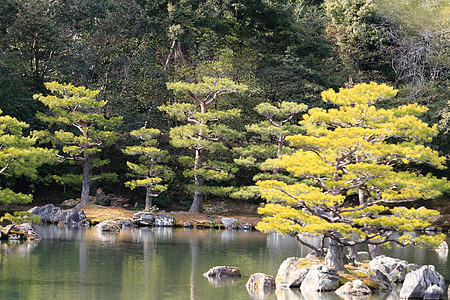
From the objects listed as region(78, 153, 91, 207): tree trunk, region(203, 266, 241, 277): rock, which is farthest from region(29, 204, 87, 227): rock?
region(203, 266, 241, 277): rock

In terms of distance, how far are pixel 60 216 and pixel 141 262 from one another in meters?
12.1

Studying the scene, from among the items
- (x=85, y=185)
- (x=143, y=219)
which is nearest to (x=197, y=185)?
(x=143, y=219)

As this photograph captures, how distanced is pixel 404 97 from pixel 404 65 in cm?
300

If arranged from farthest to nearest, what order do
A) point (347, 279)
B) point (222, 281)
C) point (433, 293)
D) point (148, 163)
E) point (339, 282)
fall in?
1. point (148, 163)
2. point (222, 281)
3. point (347, 279)
4. point (339, 282)
5. point (433, 293)

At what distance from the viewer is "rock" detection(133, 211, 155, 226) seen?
2880 cm

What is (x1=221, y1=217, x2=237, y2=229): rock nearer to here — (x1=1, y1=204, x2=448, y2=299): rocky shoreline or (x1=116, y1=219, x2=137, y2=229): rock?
(x1=116, y1=219, x2=137, y2=229): rock

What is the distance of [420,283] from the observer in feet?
45.8

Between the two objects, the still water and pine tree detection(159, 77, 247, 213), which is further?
pine tree detection(159, 77, 247, 213)

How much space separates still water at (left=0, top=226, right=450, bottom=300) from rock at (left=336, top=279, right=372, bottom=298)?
320mm

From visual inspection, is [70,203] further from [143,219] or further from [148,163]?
[143,219]

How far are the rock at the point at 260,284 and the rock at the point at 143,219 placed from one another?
14.7 meters

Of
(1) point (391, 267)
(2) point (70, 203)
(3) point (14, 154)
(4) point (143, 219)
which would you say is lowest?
(1) point (391, 267)

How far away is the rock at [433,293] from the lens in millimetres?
13836

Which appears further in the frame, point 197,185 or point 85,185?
point 197,185
